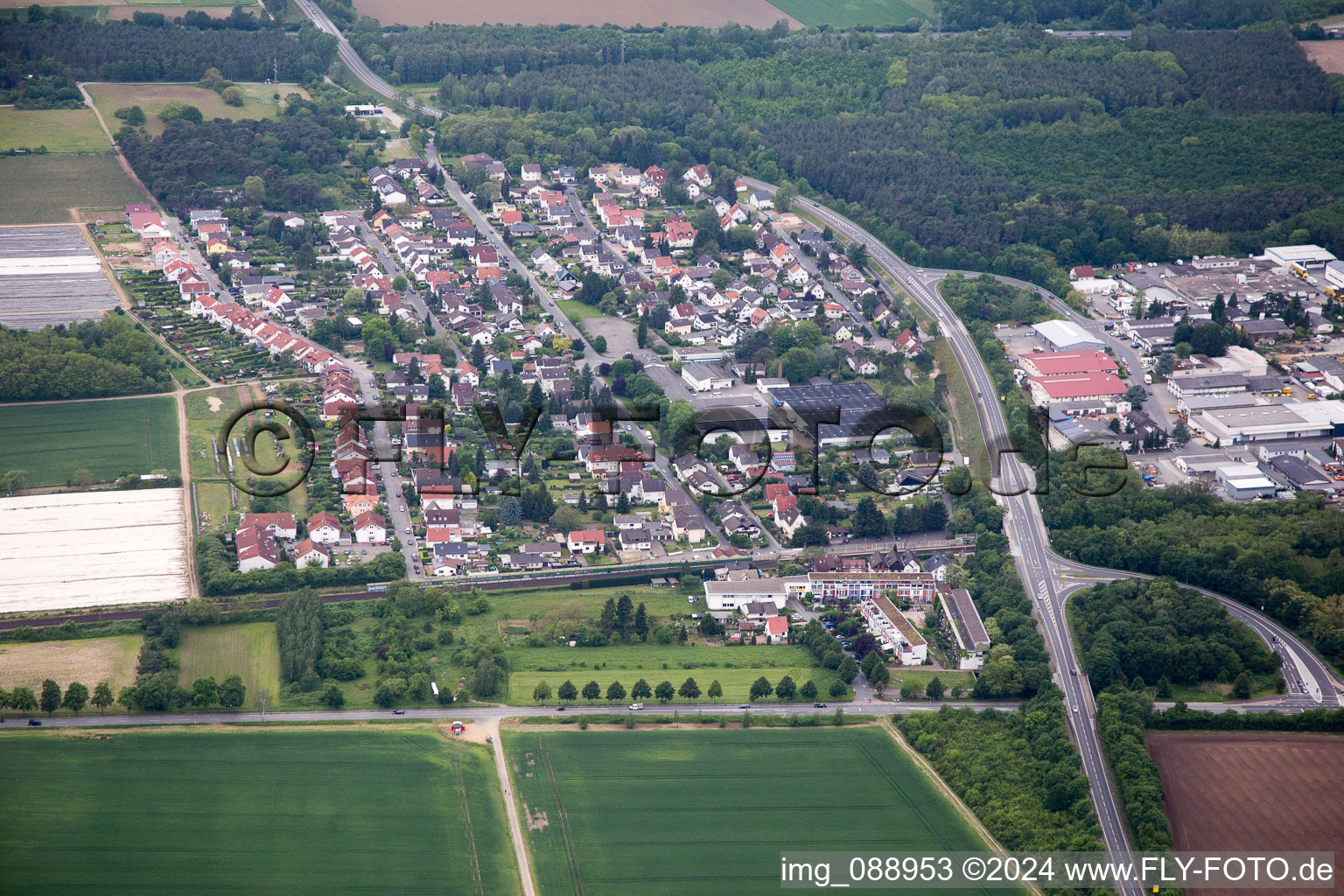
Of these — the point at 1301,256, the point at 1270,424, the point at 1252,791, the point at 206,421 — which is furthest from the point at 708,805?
the point at 1301,256

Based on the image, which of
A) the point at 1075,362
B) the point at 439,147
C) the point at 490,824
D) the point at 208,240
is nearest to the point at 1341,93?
the point at 1075,362

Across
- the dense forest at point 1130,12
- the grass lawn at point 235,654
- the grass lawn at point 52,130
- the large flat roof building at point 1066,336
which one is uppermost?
the dense forest at point 1130,12

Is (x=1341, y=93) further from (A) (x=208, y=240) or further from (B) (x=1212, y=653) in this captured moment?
(A) (x=208, y=240)

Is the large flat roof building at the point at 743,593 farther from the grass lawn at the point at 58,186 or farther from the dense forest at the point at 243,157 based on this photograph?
the grass lawn at the point at 58,186

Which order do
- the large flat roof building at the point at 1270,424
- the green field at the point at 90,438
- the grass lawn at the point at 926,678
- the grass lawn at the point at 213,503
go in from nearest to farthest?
the grass lawn at the point at 926,678
the grass lawn at the point at 213,503
the green field at the point at 90,438
the large flat roof building at the point at 1270,424

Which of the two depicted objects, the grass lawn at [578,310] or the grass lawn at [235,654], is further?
the grass lawn at [578,310]

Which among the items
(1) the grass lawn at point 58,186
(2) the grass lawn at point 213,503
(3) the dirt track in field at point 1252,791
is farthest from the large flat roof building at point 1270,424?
(1) the grass lawn at point 58,186

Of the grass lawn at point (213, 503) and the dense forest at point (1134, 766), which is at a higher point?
the grass lawn at point (213, 503)
